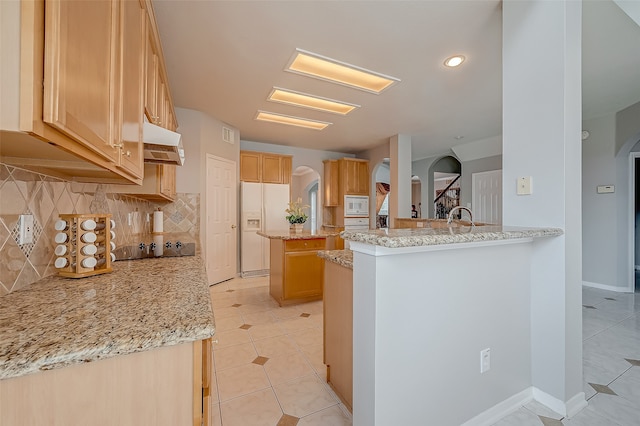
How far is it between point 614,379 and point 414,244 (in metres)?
2.07

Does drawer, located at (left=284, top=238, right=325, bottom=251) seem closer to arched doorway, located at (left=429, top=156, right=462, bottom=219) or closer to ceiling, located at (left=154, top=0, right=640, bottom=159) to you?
ceiling, located at (left=154, top=0, right=640, bottom=159)

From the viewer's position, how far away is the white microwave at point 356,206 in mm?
5816

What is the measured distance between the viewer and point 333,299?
166 centimetres

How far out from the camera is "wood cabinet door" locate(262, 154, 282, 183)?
5.10 m

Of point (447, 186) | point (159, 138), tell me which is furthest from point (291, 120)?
point (447, 186)

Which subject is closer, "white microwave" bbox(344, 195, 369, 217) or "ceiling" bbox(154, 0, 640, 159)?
"ceiling" bbox(154, 0, 640, 159)

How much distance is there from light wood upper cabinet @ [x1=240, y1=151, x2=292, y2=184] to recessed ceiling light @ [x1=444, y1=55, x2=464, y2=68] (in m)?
3.33

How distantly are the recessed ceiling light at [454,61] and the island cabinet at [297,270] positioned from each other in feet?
7.80


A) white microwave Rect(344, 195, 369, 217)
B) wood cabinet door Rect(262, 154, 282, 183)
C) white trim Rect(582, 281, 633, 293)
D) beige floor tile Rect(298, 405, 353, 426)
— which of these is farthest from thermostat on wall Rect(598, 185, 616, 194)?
wood cabinet door Rect(262, 154, 282, 183)

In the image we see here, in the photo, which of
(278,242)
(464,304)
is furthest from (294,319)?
(464,304)

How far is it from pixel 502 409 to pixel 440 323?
0.75 meters

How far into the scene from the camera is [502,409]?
1.45 metres

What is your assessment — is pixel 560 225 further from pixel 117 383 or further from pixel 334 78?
pixel 334 78

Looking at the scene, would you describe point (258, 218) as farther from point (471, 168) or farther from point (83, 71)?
point (471, 168)
